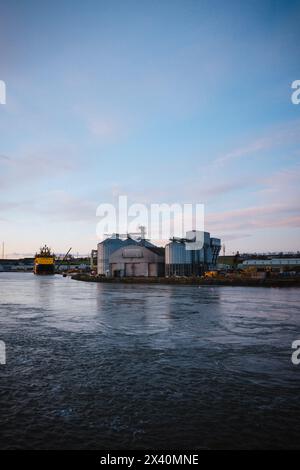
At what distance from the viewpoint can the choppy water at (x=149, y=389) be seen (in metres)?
6.95

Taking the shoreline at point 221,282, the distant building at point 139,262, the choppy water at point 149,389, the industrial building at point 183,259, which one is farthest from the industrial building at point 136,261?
Result: the choppy water at point 149,389

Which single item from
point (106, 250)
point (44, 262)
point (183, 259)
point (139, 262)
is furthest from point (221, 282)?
point (44, 262)

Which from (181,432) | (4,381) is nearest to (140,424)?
(181,432)

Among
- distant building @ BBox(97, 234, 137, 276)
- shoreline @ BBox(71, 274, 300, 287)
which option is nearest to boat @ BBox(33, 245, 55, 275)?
distant building @ BBox(97, 234, 137, 276)

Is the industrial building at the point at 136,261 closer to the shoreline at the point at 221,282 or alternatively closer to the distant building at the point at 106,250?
the distant building at the point at 106,250

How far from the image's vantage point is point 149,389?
9656mm

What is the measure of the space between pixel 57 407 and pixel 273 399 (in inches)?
216

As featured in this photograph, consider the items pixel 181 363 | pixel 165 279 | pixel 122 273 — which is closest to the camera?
pixel 181 363

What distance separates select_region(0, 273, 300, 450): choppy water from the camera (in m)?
6.95

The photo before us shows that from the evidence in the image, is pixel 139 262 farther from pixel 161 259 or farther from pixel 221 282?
pixel 221 282

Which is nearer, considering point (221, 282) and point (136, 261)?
point (221, 282)
